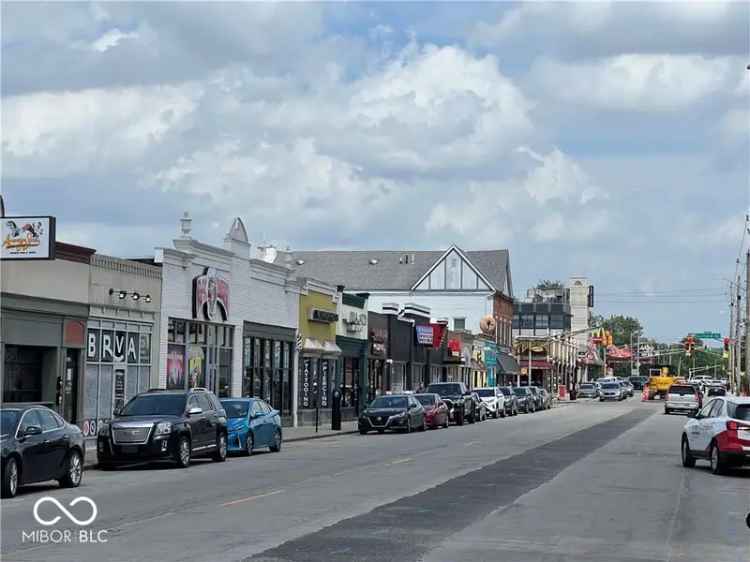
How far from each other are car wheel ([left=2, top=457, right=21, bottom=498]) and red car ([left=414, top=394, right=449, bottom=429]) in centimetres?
2890

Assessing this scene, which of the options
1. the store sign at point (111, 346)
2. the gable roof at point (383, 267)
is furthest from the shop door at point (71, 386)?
the gable roof at point (383, 267)

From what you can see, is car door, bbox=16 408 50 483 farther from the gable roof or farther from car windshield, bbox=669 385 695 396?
the gable roof

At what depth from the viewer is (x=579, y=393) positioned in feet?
376

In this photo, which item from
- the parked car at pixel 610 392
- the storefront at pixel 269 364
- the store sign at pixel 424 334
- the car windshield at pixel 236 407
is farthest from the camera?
the parked car at pixel 610 392

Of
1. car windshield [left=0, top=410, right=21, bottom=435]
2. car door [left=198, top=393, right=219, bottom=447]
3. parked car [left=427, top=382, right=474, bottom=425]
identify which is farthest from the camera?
parked car [left=427, top=382, right=474, bottom=425]

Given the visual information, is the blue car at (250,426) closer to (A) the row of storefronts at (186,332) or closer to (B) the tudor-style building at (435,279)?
(A) the row of storefronts at (186,332)

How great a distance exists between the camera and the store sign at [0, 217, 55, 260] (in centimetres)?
2909

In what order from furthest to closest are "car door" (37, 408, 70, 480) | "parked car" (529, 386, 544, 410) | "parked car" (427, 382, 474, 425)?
1. "parked car" (529, 386, 544, 410)
2. "parked car" (427, 382, 474, 425)
3. "car door" (37, 408, 70, 480)

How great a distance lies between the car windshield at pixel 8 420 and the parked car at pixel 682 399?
2169 inches

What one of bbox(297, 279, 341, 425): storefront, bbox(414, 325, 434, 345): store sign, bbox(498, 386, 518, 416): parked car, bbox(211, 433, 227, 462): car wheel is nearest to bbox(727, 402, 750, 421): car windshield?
bbox(211, 433, 227, 462): car wheel

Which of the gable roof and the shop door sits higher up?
the gable roof

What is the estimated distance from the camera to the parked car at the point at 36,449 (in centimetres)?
1959

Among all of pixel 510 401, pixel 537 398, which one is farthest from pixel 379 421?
pixel 537 398

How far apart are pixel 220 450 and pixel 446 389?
27231 mm
